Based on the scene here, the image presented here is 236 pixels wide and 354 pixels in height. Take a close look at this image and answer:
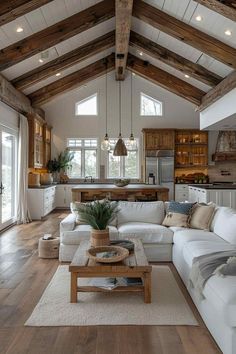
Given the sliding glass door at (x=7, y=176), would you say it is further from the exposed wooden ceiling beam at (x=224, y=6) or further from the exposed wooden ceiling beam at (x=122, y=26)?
the exposed wooden ceiling beam at (x=224, y=6)

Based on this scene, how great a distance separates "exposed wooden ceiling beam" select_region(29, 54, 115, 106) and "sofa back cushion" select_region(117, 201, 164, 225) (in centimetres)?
545

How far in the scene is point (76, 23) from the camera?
613cm

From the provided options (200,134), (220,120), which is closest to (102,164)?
(200,134)

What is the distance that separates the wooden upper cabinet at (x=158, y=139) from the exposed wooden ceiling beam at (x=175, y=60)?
2901 millimetres

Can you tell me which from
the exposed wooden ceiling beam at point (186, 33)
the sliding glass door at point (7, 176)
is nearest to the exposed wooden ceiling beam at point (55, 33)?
the exposed wooden ceiling beam at point (186, 33)

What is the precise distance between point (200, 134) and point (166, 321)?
8.64 metres

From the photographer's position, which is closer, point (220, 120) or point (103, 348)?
point (103, 348)

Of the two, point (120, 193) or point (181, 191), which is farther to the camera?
point (181, 191)

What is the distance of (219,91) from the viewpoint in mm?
7285

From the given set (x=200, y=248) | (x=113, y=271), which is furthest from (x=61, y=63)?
(x=113, y=271)

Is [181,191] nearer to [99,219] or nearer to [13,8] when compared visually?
[99,219]

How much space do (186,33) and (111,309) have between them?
209 inches

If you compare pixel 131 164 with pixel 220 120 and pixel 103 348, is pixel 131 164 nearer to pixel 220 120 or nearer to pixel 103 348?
pixel 220 120

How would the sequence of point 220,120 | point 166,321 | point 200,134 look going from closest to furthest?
point 166,321
point 220,120
point 200,134
